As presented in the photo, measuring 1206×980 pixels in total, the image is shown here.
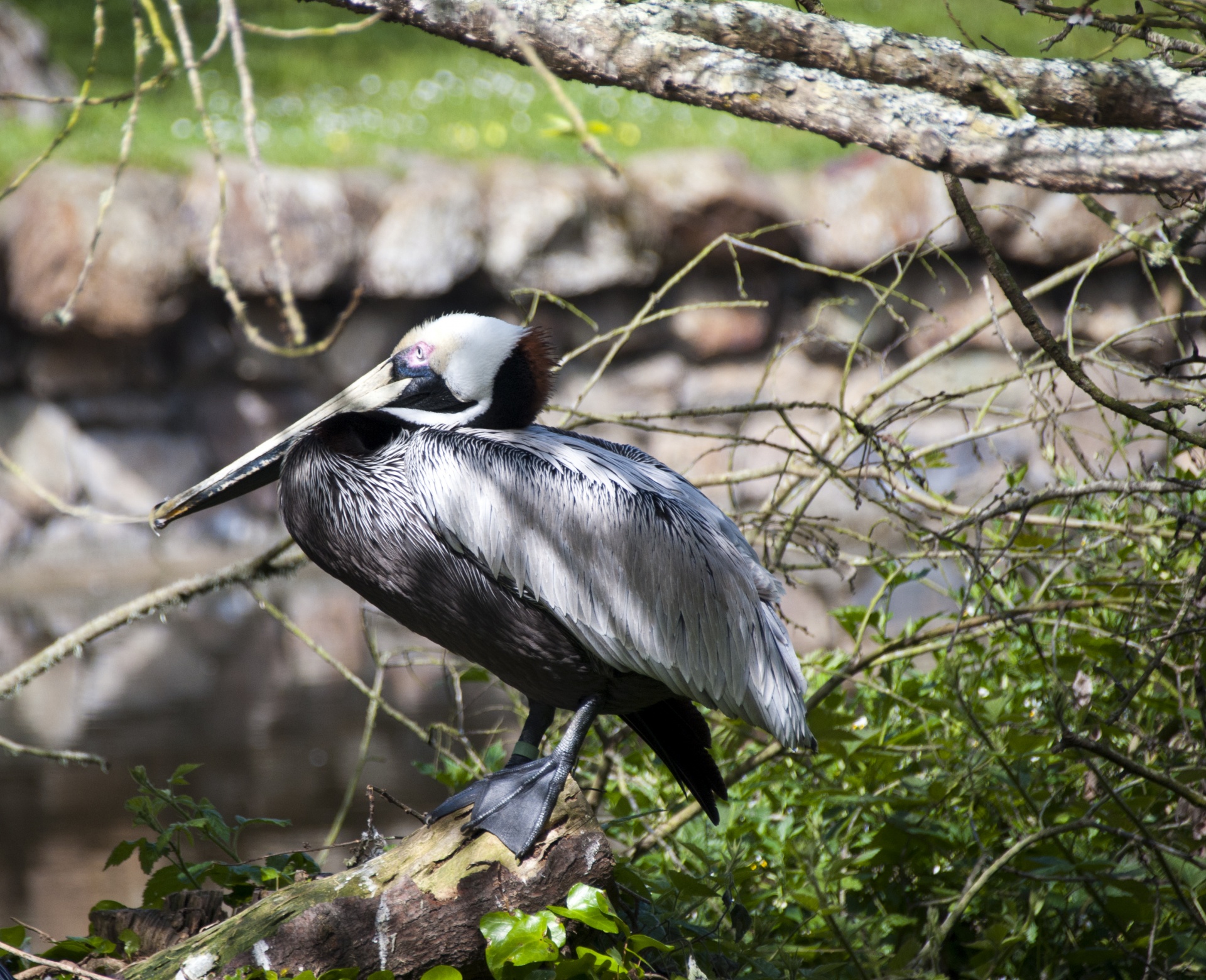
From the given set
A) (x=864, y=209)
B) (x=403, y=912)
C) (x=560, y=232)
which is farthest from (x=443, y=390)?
(x=864, y=209)

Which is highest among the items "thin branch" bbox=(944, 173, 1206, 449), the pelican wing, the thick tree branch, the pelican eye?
the thick tree branch

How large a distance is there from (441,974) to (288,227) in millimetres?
5609

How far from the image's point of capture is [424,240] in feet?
21.5

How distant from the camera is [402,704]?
4430 millimetres

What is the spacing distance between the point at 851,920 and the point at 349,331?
17.9ft

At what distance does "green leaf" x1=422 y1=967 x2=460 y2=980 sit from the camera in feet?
4.51

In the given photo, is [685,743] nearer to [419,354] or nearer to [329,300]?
[419,354]

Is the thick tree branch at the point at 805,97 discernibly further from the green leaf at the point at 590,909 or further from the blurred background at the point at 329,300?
the blurred background at the point at 329,300

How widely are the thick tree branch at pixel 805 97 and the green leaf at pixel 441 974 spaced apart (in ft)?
3.47

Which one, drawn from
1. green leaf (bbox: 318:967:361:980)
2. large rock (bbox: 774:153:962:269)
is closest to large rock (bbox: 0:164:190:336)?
large rock (bbox: 774:153:962:269)

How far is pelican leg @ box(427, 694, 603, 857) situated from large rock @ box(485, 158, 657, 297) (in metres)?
5.27

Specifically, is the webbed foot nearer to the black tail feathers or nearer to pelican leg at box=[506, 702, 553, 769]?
pelican leg at box=[506, 702, 553, 769]

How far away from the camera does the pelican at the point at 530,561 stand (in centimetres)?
160

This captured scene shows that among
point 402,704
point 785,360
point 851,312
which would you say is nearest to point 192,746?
point 402,704
